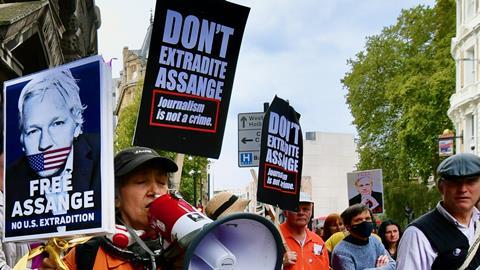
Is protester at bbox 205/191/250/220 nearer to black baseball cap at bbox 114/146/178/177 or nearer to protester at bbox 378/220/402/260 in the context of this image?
black baseball cap at bbox 114/146/178/177

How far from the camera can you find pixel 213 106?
4.33m

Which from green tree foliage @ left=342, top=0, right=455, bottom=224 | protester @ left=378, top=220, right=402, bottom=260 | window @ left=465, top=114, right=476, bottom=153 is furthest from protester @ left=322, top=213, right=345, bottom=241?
window @ left=465, top=114, right=476, bottom=153

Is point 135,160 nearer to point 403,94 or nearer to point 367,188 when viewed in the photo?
point 367,188

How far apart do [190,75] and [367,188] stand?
10.5 metres

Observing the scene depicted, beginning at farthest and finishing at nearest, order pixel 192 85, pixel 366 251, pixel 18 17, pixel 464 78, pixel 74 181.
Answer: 1. pixel 464 78
2. pixel 18 17
3. pixel 366 251
4. pixel 192 85
5. pixel 74 181

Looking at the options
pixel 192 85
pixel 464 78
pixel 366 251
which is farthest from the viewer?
pixel 464 78

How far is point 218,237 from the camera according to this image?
7.75ft

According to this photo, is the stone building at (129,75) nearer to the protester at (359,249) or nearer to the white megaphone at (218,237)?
the protester at (359,249)

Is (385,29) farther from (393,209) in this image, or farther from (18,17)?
(18,17)

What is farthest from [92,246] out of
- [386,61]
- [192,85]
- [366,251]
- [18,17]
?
[386,61]

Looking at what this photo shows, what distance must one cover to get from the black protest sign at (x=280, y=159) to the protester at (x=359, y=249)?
53cm

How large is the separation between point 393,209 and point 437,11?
39.0 feet

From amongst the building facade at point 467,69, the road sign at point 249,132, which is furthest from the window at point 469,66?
the road sign at point 249,132

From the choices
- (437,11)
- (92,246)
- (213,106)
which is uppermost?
(437,11)
